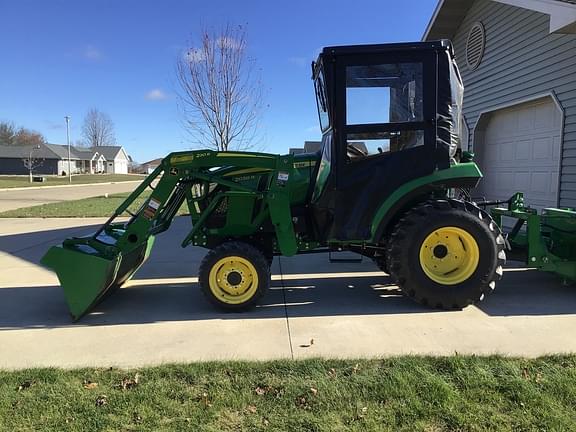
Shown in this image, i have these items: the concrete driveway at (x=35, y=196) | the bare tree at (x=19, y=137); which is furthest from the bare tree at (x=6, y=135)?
the concrete driveway at (x=35, y=196)

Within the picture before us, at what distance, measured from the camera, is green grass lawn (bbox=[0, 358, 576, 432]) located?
2916 millimetres

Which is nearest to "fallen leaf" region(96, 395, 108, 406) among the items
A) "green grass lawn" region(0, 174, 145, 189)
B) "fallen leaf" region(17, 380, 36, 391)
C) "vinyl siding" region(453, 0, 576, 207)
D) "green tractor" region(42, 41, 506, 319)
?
"fallen leaf" region(17, 380, 36, 391)

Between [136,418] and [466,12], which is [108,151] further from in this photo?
[136,418]

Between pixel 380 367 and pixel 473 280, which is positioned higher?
pixel 473 280

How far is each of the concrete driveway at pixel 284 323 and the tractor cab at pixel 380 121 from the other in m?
1.01

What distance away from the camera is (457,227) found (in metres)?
5.07

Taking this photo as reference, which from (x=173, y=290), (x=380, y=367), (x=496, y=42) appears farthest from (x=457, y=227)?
(x=496, y=42)

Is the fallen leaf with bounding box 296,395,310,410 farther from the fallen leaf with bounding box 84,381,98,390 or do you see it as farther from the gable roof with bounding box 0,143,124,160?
the gable roof with bounding box 0,143,124,160

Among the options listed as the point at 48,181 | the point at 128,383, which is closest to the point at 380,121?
the point at 128,383

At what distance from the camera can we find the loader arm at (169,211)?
4.87 meters

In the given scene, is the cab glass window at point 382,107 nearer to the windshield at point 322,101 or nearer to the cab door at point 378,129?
the cab door at point 378,129

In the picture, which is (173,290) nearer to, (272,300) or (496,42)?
(272,300)

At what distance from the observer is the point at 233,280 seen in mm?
5098

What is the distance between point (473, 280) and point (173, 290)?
139 inches
